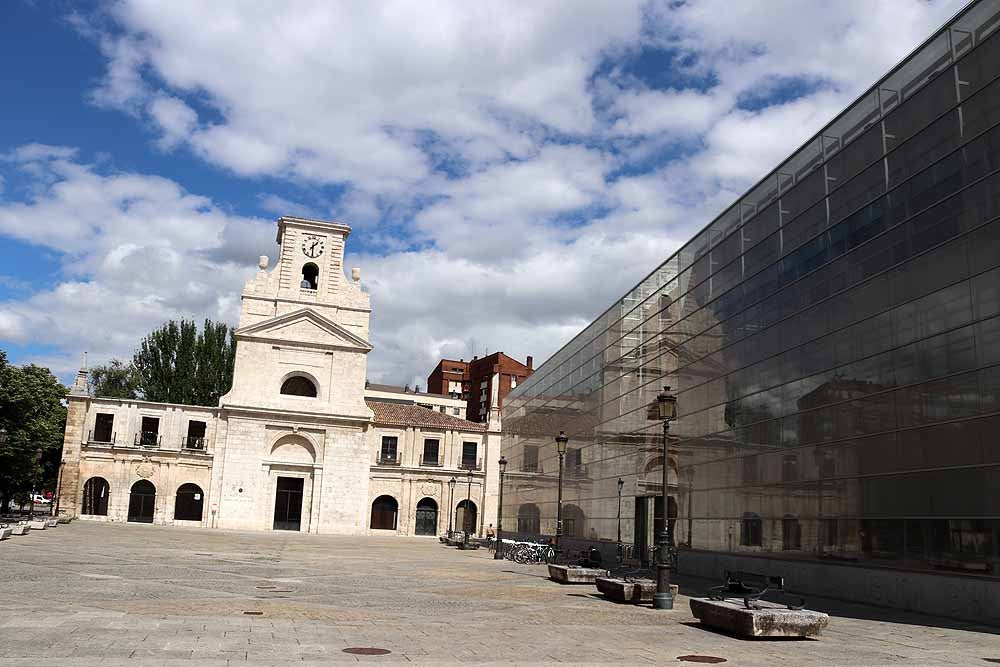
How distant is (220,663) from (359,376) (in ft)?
189

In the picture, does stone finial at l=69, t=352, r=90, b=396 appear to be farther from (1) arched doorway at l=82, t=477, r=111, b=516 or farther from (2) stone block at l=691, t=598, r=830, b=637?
(2) stone block at l=691, t=598, r=830, b=637

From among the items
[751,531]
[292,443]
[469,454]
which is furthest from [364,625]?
[469,454]

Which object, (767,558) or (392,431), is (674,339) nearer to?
(767,558)

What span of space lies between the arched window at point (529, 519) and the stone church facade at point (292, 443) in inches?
548

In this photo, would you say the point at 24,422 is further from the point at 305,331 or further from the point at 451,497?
the point at 451,497

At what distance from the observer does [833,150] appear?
75.6 feet

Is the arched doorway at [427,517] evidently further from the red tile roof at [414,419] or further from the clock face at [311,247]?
the clock face at [311,247]

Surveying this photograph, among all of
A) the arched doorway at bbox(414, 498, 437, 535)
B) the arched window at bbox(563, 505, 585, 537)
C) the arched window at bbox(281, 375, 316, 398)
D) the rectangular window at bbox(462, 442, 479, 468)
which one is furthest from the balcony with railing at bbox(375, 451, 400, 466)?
the arched window at bbox(563, 505, 585, 537)

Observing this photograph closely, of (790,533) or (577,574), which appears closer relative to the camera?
(577,574)

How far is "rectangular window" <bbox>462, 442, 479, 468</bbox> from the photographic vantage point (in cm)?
7081

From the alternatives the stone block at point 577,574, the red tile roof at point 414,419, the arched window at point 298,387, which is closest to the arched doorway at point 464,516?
the red tile roof at point 414,419

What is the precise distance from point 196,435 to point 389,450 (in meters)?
14.7

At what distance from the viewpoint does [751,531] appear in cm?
2567

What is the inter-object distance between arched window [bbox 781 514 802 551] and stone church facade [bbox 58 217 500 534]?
147 feet
